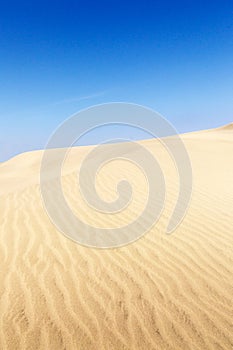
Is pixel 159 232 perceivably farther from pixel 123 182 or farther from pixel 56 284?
pixel 123 182

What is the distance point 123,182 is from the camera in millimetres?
8672

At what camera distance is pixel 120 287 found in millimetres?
3604

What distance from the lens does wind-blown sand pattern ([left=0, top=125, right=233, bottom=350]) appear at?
2848 millimetres

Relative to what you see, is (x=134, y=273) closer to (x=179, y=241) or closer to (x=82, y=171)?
(x=179, y=241)

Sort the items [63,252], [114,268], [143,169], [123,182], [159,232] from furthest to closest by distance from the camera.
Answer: [143,169]
[123,182]
[159,232]
[63,252]
[114,268]

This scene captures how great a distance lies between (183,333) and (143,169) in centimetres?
730

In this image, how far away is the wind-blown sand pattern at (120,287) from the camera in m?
2.85

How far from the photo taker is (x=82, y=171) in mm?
10430

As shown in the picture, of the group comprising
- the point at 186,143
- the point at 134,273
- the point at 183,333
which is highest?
the point at 186,143

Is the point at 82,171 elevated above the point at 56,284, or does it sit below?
above

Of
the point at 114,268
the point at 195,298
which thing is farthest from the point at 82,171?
the point at 195,298

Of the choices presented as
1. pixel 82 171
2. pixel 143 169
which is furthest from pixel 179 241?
pixel 82 171

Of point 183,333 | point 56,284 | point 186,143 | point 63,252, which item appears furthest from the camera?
point 186,143

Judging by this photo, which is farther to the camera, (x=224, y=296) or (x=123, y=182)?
(x=123, y=182)
